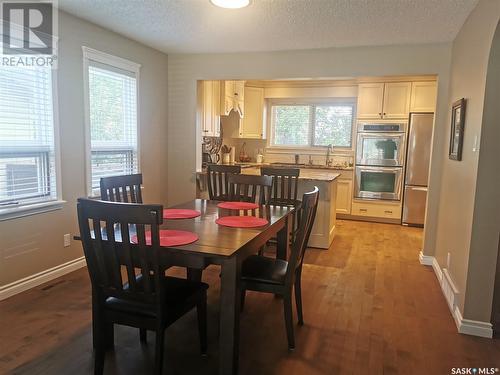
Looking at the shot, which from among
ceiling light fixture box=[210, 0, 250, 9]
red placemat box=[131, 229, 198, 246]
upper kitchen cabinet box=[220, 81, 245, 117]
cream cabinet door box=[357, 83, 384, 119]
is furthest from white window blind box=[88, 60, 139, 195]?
cream cabinet door box=[357, 83, 384, 119]

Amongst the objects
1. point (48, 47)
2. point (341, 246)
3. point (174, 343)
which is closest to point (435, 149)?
point (341, 246)

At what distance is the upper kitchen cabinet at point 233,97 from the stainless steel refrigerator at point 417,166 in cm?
277

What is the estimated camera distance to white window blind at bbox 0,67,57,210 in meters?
2.91

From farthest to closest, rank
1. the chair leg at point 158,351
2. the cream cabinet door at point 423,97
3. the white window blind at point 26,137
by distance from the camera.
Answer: the cream cabinet door at point 423,97 < the white window blind at point 26,137 < the chair leg at point 158,351

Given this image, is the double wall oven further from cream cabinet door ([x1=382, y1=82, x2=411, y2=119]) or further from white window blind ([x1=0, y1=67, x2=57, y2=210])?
white window blind ([x1=0, y1=67, x2=57, y2=210])

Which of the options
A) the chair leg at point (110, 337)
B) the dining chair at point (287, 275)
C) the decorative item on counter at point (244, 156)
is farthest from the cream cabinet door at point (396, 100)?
the chair leg at point (110, 337)

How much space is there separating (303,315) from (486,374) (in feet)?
3.85

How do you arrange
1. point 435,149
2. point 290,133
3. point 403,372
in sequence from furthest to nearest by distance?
point 290,133 → point 435,149 → point 403,372

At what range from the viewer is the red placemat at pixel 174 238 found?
1.95 metres

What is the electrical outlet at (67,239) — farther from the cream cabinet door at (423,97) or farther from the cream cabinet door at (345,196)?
the cream cabinet door at (423,97)

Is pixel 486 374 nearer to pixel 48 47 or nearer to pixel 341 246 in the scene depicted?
pixel 341 246

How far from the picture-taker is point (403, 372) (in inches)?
83.8

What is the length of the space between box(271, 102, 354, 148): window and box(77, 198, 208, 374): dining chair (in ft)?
17.8

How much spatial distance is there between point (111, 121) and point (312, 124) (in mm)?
3994
